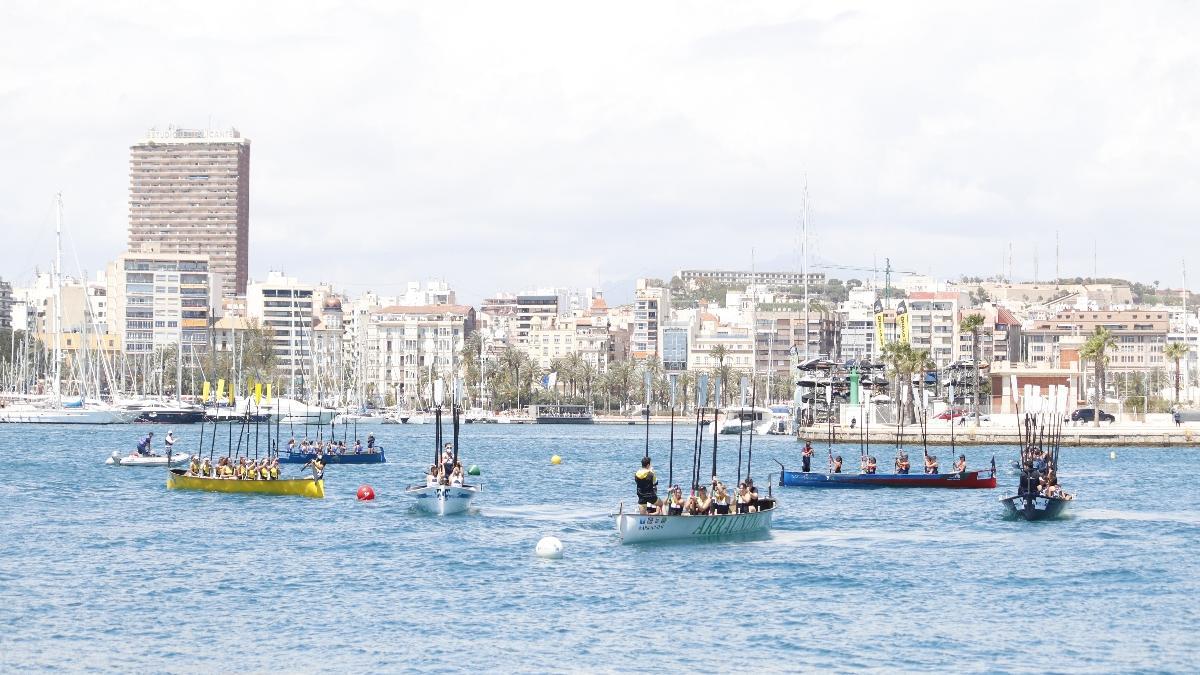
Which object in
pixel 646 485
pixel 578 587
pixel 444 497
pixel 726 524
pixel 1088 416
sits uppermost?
pixel 1088 416

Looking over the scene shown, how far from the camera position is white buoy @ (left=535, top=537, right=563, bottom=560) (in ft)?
180

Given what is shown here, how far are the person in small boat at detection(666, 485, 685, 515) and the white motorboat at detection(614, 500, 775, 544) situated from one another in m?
0.22

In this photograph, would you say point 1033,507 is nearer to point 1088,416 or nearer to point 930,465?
point 930,465

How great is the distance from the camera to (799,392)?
195750 millimetres

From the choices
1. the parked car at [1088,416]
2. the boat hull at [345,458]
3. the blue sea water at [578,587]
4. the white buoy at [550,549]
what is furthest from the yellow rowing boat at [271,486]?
the parked car at [1088,416]

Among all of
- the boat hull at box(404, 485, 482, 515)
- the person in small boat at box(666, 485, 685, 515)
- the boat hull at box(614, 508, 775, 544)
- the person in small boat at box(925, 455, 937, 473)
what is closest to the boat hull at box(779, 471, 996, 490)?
the person in small boat at box(925, 455, 937, 473)

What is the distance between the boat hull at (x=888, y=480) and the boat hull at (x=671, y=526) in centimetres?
2804

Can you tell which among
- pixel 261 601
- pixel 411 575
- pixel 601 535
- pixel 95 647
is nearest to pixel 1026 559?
pixel 601 535

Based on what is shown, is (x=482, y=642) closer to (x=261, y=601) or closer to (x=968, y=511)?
(x=261, y=601)

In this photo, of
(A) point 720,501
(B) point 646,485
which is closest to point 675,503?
(B) point 646,485

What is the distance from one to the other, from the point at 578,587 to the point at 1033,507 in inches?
938

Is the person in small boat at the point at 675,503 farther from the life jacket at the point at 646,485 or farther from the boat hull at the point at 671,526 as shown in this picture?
the life jacket at the point at 646,485

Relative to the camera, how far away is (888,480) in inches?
3388

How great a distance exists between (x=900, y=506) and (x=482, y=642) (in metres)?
37.3
